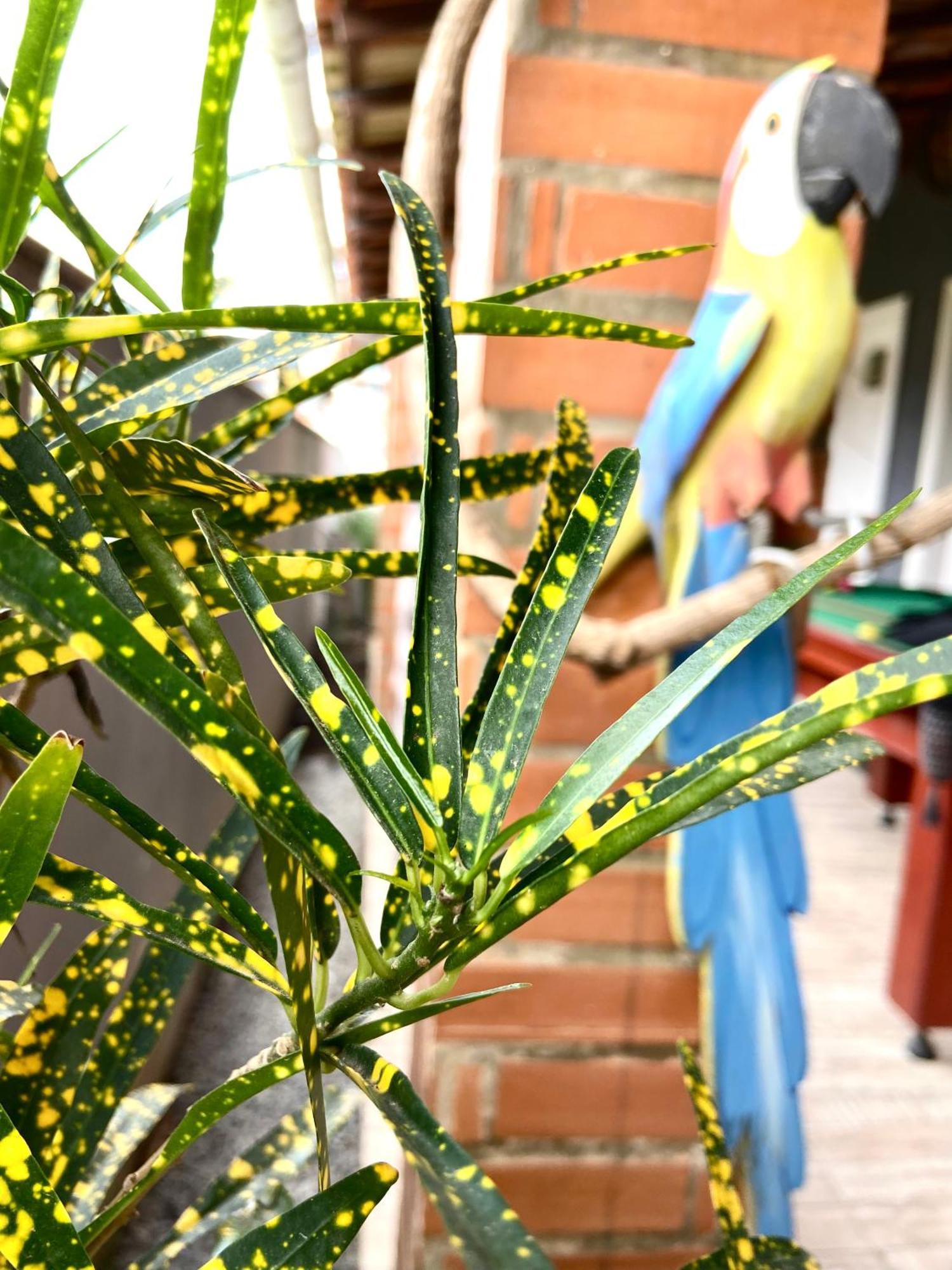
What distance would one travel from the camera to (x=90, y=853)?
2.53 feet

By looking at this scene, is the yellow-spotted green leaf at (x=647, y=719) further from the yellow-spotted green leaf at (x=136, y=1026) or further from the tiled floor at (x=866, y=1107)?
the tiled floor at (x=866, y=1107)

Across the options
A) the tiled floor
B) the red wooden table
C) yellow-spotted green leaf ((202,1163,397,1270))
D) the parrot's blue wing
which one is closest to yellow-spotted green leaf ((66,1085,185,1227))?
yellow-spotted green leaf ((202,1163,397,1270))

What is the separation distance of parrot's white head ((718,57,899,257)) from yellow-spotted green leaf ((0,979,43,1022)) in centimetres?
62

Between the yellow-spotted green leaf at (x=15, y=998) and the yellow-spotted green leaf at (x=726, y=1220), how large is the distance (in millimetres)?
219

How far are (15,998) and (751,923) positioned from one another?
0.59 meters

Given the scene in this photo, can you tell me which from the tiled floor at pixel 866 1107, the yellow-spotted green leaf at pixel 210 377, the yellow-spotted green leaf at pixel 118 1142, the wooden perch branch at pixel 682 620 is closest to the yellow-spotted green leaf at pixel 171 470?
the yellow-spotted green leaf at pixel 210 377

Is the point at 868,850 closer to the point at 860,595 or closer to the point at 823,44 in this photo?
the point at 860,595

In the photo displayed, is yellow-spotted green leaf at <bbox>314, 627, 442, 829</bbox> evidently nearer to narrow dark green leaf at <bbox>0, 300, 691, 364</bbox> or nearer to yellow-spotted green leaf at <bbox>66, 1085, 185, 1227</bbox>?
narrow dark green leaf at <bbox>0, 300, 691, 364</bbox>

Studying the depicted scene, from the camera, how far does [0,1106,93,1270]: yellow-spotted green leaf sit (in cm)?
21

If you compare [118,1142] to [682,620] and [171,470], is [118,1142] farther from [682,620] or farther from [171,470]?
[682,620]

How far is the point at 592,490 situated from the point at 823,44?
0.64 metres

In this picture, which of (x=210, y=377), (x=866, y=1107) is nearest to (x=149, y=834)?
(x=210, y=377)

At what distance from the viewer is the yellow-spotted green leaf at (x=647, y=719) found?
0.21 m

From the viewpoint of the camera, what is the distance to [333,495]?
32 cm
